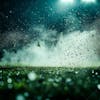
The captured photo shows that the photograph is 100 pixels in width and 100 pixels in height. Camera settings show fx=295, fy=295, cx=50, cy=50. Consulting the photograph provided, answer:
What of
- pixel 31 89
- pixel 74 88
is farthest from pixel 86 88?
pixel 31 89

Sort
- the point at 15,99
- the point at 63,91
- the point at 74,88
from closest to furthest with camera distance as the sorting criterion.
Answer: the point at 15,99 → the point at 63,91 → the point at 74,88

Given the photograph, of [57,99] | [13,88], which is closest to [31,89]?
[13,88]

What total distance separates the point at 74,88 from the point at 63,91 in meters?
0.59

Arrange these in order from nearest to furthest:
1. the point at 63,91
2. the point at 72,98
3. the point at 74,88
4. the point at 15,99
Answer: the point at 15,99, the point at 72,98, the point at 63,91, the point at 74,88

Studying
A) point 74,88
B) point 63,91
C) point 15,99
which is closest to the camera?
point 15,99

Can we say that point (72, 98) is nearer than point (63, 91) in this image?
Yes

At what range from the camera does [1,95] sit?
6.80 meters

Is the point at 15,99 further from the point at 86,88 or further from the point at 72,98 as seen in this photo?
the point at 86,88

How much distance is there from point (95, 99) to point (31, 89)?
1.63m

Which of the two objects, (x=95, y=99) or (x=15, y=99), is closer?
(x=15, y=99)

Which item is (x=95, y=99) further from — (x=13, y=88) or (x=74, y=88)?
(x=13, y=88)

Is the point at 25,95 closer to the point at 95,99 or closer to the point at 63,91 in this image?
the point at 63,91

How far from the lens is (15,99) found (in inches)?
249

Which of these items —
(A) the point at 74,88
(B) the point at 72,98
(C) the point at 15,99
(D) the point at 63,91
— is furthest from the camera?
(A) the point at 74,88
